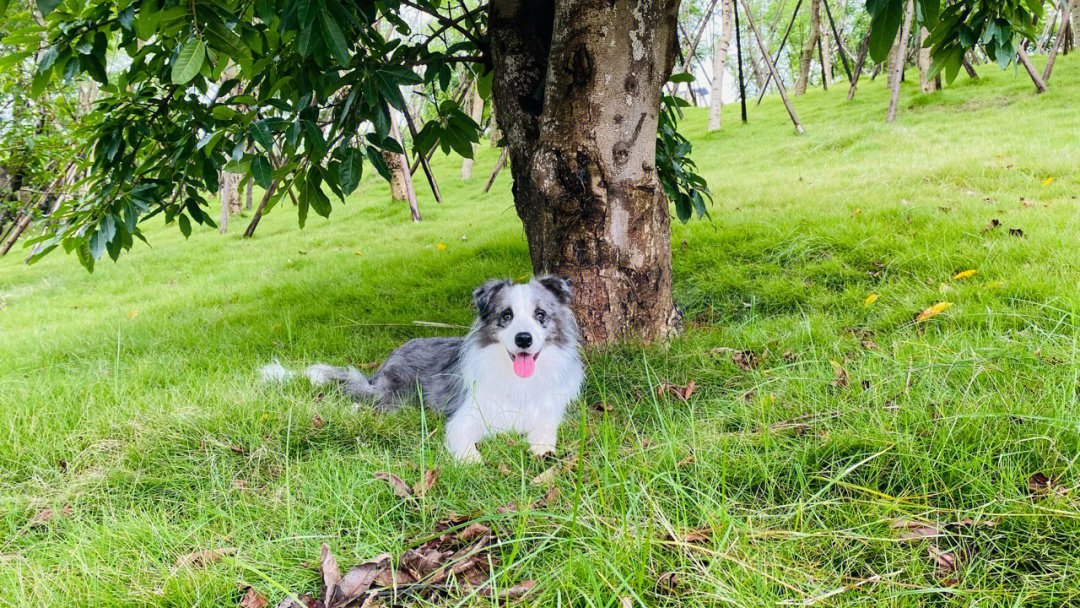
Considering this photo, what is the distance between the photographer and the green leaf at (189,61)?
7.96 feet

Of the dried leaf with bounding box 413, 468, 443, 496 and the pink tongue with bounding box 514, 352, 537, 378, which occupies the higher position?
the pink tongue with bounding box 514, 352, 537, 378

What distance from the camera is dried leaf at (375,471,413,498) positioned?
2240 mm

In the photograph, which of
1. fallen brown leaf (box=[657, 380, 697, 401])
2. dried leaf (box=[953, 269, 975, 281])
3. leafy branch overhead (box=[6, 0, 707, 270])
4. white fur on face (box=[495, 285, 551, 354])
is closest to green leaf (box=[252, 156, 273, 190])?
leafy branch overhead (box=[6, 0, 707, 270])

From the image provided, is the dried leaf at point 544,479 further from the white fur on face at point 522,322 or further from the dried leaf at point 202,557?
the dried leaf at point 202,557

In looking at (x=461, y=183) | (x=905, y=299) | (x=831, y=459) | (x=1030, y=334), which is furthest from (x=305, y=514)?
(x=461, y=183)

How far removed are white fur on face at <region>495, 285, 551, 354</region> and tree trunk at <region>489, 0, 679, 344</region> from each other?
570 millimetres

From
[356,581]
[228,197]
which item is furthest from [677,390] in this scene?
[228,197]

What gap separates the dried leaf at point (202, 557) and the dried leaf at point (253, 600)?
21cm

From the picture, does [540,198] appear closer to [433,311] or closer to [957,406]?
[433,311]

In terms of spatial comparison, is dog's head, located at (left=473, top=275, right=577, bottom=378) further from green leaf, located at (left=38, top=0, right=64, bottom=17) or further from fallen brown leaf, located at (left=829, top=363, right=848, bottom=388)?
green leaf, located at (left=38, top=0, right=64, bottom=17)

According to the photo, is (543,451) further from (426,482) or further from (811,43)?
(811,43)

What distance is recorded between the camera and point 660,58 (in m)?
3.67

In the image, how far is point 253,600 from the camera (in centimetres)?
174

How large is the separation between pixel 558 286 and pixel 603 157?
0.83 metres
